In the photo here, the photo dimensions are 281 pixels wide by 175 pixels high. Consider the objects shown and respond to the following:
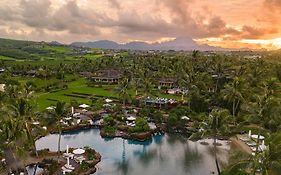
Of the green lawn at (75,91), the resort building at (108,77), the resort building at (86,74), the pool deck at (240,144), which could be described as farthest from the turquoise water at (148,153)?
the resort building at (86,74)

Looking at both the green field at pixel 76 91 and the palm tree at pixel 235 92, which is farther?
the green field at pixel 76 91

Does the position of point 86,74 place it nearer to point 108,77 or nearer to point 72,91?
point 108,77

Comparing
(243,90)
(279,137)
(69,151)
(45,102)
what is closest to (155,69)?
(45,102)

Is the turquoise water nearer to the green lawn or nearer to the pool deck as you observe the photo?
the pool deck

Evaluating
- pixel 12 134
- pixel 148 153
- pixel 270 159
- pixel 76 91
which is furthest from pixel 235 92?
pixel 76 91

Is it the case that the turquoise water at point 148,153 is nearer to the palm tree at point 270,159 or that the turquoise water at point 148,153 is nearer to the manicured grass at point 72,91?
the palm tree at point 270,159

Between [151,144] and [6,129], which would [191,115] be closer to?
[151,144]

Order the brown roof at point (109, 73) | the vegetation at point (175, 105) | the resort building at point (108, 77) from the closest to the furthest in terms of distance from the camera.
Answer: the vegetation at point (175, 105) → the resort building at point (108, 77) → the brown roof at point (109, 73)
